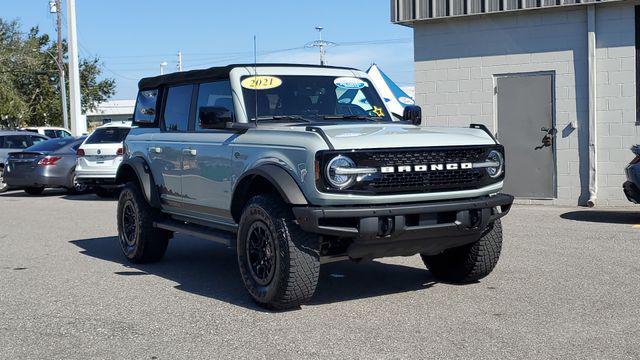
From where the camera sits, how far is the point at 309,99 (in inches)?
297

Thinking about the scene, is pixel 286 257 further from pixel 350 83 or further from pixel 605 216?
pixel 605 216

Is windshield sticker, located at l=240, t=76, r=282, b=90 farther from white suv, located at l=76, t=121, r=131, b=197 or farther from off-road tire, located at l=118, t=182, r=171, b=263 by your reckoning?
white suv, located at l=76, t=121, r=131, b=197

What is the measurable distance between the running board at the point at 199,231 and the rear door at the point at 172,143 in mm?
212

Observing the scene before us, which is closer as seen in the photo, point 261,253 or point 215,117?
point 261,253

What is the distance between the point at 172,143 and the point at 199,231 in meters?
1.03

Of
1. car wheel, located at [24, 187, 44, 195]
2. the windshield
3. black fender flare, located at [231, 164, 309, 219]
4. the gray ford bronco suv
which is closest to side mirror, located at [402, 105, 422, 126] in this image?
the gray ford bronco suv

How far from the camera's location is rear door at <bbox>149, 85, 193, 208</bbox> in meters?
8.00

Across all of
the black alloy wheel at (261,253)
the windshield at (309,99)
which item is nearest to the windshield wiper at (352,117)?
the windshield at (309,99)

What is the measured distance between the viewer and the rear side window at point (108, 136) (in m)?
17.0

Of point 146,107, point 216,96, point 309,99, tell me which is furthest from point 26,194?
point 309,99

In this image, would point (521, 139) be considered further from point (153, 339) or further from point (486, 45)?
point (153, 339)

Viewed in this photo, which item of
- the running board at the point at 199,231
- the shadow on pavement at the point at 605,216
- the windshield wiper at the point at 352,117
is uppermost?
the windshield wiper at the point at 352,117

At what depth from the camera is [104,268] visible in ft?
28.3

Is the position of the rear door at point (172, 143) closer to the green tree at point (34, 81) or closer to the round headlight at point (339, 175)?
the round headlight at point (339, 175)
